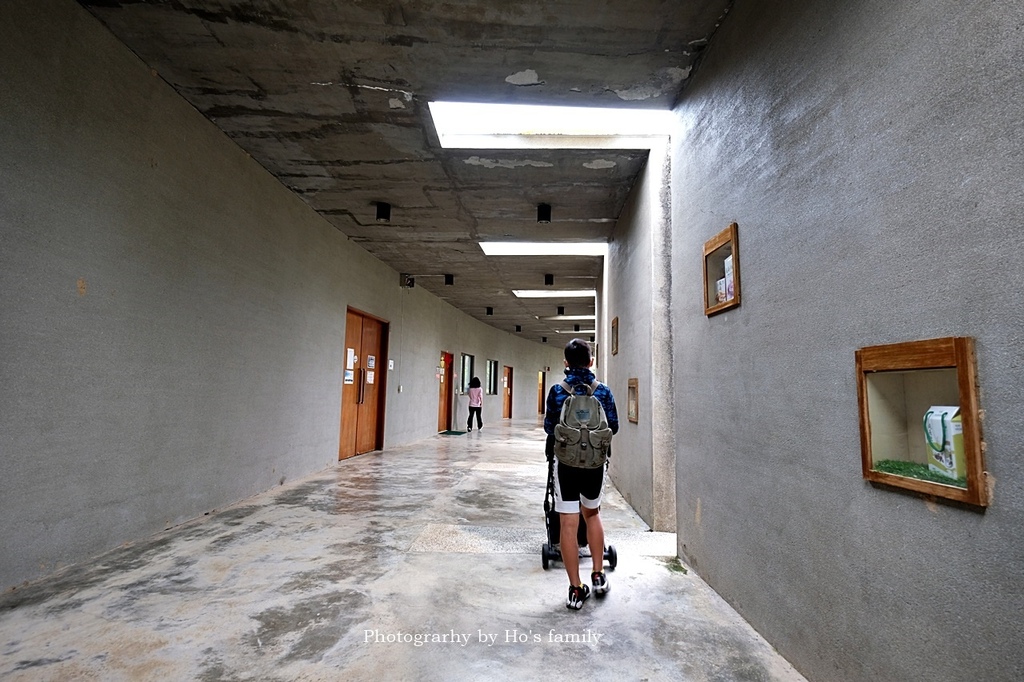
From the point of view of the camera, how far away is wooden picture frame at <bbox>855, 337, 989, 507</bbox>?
45.9 inches

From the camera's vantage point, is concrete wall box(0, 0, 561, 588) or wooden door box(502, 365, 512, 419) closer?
concrete wall box(0, 0, 561, 588)

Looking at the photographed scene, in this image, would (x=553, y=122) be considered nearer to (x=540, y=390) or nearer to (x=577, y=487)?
(x=577, y=487)

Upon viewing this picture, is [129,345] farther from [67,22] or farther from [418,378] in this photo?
[418,378]

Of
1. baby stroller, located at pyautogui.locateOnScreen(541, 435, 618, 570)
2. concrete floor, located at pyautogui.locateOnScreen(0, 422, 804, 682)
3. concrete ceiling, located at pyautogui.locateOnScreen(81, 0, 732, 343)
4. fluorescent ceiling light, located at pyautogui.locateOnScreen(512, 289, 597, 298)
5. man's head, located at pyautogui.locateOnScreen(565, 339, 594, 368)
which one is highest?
fluorescent ceiling light, located at pyautogui.locateOnScreen(512, 289, 597, 298)

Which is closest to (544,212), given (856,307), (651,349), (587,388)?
(651,349)

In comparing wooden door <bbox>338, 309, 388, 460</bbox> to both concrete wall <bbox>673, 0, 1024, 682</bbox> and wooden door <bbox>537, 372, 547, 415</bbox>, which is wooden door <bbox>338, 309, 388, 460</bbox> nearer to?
concrete wall <bbox>673, 0, 1024, 682</bbox>

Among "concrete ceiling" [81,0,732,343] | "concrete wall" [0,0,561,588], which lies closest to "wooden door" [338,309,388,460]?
"concrete wall" [0,0,561,588]

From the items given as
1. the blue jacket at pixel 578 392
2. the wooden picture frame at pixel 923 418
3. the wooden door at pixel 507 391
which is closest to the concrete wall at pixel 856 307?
the wooden picture frame at pixel 923 418

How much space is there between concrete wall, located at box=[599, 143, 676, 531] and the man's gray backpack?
4.77 ft

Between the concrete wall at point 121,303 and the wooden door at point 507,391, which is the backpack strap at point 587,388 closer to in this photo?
the concrete wall at point 121,303

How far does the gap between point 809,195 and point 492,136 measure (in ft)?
8.88

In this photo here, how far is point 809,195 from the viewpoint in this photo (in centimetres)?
179

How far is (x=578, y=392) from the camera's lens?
8.18 ft

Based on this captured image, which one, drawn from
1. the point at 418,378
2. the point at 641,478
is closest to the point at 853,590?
the point at 641,478
